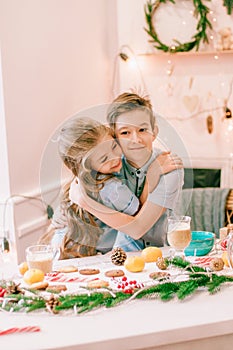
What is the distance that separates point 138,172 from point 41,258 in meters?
0.41

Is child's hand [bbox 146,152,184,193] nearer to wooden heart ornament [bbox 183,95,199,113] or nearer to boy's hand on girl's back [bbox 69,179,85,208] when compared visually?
boy's hand on girl's back [bbox 69,179,85,208]

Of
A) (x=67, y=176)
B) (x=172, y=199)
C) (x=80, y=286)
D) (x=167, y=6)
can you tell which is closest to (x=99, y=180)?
(x=67, y=176)

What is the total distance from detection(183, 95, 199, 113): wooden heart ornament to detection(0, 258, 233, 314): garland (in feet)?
8.55

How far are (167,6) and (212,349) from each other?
10.0ft

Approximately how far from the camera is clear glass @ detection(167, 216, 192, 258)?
1.89 meters

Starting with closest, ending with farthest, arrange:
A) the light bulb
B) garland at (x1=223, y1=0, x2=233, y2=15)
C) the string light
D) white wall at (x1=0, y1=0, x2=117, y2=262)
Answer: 1. white wall at (x1=0, y1=0, x2=117, y2=262)
2. garland at (x1=223, y1=0, x2=233, y2=15)
3. the light bulb
4. the string light

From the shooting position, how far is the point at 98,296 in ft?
5.10

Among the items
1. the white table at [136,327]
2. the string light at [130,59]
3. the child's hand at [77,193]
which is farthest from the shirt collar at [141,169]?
the string light at [130,59]

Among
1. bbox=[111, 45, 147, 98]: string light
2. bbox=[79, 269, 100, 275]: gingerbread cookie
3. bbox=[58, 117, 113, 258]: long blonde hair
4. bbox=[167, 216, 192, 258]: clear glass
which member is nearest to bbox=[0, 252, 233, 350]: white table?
bbox=[79, 269, 100, 275]: gingerbread cookie

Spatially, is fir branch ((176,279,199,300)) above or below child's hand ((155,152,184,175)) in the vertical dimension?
below

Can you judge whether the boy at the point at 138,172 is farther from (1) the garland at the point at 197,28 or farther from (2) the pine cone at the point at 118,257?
(1) the garland at the point at 197,28

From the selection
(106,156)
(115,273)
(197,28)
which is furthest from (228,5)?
(115,273)

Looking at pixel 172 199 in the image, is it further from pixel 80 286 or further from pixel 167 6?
pixel 167 6

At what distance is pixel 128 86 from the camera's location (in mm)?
4406
